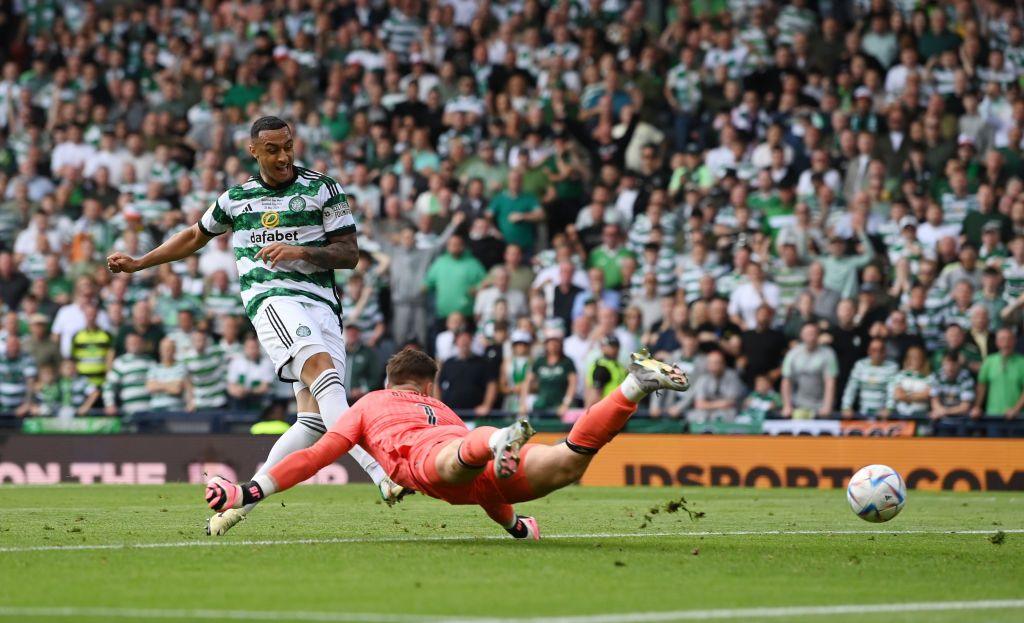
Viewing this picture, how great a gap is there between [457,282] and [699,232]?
3.40m

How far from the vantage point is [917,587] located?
7.59 meters

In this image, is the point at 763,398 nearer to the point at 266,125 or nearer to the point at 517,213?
the point at 517,213

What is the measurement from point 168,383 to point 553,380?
527 centimetres

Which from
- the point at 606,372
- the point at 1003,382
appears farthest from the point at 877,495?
the point at 606,372

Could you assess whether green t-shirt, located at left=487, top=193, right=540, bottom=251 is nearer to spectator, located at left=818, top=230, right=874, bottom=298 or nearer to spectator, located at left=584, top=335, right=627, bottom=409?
spectator, located at left=584, top=335, right=627, bottom=409

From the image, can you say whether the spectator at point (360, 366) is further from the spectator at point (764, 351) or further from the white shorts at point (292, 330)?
the white shorts at point (292, 330)

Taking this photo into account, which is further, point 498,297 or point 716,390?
point 498,297

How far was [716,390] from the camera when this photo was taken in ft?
65.7

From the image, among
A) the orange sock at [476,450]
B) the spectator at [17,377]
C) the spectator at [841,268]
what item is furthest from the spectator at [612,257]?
the orange sock at [476,450]

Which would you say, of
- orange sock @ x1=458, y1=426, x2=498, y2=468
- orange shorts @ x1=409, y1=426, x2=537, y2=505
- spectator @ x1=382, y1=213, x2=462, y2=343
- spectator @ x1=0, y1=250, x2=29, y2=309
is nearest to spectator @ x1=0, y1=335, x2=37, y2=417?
spectator @ x1=0, y1=250, x2=29, y2=309

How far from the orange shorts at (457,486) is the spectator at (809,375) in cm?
1088

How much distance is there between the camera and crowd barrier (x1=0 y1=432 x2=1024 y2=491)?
18562mm

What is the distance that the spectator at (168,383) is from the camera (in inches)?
839

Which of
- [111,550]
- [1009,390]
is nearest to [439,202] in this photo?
[1009,390]
